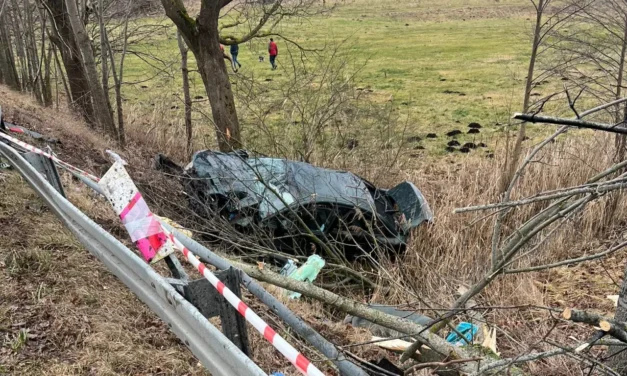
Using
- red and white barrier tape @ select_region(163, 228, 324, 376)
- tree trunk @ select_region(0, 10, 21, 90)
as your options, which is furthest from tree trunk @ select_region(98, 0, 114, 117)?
red and white barrier tape @ select_region(163, 228, 324, 376)

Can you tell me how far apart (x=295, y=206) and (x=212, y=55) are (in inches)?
211

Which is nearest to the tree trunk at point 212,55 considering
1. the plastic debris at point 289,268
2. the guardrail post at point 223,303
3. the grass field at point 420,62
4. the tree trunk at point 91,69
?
the grass field at point 420,62

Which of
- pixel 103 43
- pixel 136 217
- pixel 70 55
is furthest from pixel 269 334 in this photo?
pixel 70 55

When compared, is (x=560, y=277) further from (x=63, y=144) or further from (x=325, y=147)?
(x=63, y=144)

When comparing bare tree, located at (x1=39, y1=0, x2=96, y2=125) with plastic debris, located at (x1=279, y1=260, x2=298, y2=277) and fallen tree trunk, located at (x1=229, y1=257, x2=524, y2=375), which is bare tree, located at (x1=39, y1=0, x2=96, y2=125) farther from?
fallen tree trunk, located at (x1=229, y1=257, x2=524, y2=375)

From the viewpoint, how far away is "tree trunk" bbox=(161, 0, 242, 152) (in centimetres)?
1054

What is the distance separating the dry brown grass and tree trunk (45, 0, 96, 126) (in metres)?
3.08

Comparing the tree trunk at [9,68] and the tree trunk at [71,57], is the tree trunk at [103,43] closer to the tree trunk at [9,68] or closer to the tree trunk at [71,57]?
the tree trunk at [71,57]

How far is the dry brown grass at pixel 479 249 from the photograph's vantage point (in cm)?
471

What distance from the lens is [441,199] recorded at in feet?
30.4

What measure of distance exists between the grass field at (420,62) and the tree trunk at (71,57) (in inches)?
64.2

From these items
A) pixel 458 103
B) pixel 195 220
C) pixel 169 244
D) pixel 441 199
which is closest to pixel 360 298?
pixel 195 220

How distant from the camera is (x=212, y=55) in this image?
10930 mm

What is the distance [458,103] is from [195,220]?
595 inches
